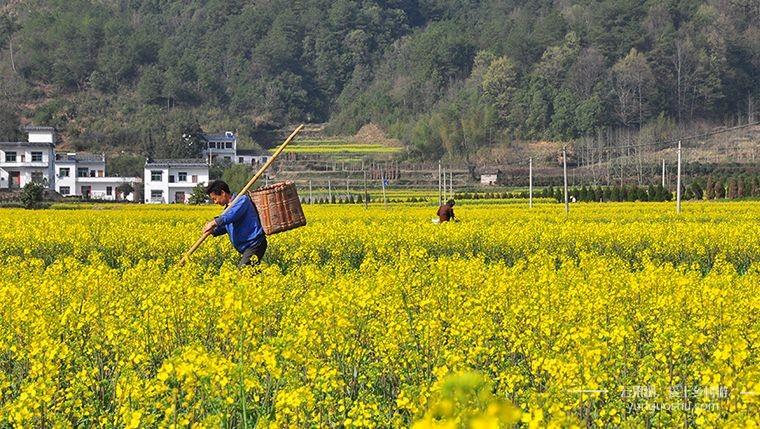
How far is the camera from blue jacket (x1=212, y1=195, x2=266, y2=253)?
10.8 meters

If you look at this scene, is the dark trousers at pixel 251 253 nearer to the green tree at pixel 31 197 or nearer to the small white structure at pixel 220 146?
the green tree at pixel 31 197

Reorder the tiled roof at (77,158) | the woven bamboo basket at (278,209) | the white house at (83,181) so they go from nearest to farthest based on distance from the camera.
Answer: the woven bamboo basket at (278,209), the white house at (83,181), the tiled roof at (77,158)

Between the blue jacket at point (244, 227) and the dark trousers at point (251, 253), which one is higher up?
the blue jacket at point (244, 227)

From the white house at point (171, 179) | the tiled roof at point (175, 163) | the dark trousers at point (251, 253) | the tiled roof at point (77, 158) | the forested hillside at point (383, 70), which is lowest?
the dark trousers at point (251, 253)

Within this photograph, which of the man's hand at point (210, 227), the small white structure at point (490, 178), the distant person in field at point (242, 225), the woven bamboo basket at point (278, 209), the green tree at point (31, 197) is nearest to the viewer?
the man's hand at point (210, 227)

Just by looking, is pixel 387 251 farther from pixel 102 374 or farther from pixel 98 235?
pixel 102 374

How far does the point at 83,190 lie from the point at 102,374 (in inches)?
2988

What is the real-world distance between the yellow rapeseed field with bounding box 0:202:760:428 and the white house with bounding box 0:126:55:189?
7082cm

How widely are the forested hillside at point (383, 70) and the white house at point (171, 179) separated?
20.3m

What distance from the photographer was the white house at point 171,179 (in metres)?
77.1

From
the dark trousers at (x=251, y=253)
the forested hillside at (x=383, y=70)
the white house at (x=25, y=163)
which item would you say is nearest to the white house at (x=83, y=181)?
the white house at (x=25, y=163)

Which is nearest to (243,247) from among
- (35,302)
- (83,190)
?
(35,302)

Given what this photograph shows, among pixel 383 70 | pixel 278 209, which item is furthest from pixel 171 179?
pixel 383 70

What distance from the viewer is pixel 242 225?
36.4 feet
